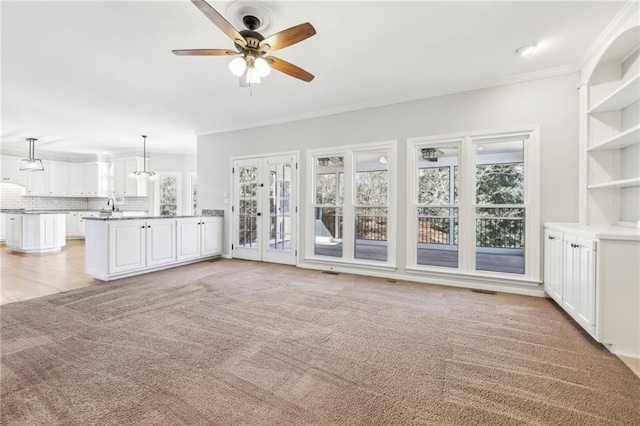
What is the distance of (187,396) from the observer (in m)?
1.61

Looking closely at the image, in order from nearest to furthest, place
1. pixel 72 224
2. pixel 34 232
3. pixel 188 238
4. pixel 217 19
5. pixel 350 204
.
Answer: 1. pixel 217 19
2. pixel 350 204
3. pixel 188 238
4. pixel 34 232
5. pixel 72 224

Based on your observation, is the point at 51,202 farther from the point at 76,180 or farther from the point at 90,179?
the point at 90,179

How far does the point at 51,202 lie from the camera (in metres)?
8.62

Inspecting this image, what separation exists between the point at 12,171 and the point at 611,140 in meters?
12.2

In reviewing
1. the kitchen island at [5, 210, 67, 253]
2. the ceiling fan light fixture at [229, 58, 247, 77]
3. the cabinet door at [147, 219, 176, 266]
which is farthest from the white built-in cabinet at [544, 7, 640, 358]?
the kitchen island at [5, 210, 67, 253]

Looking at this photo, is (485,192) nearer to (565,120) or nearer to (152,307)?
(565,120)

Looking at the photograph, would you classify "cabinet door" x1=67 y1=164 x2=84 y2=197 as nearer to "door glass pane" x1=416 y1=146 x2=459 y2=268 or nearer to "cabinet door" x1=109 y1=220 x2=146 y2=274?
"cabinet door" x1=109 y1=220 x2=146 y2=274

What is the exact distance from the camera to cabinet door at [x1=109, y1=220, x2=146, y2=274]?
401 cm

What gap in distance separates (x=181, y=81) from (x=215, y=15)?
2120 millimetres

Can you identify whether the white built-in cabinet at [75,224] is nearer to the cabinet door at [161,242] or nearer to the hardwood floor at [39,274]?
the hardwood floor at [39,274]

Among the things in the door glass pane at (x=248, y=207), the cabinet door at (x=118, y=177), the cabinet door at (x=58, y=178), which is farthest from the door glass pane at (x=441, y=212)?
the cabinet door at (x=58, y=178)

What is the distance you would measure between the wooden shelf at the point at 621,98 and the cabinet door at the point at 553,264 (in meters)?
1.36

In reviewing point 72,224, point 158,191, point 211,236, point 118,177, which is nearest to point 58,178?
point 72,224

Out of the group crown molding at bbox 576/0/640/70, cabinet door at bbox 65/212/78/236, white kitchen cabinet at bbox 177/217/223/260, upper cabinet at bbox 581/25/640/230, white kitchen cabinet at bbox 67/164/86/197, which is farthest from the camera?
white kitchen cabinet at bbox 67/164/86/197
